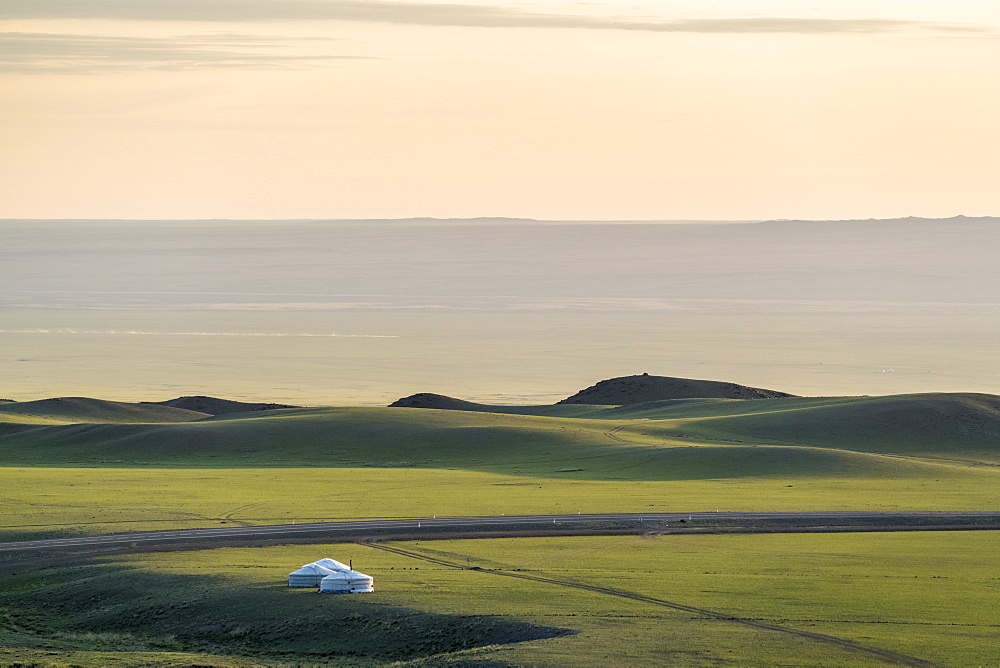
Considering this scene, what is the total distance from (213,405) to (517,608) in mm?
112779

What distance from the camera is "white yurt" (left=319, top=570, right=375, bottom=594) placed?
5822cm

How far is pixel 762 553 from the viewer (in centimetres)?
6869

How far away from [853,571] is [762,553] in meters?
5.89

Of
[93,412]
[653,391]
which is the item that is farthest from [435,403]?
[93,412]

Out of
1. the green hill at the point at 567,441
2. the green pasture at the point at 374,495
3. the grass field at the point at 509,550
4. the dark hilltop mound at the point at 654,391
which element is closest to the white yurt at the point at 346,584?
the grass field at the point at 509,550

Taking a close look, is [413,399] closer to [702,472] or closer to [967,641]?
[702,472]

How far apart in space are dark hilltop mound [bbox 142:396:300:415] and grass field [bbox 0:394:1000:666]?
32070mm

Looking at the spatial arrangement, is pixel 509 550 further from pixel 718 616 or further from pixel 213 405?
pixel 213 405

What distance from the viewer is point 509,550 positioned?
6919cm

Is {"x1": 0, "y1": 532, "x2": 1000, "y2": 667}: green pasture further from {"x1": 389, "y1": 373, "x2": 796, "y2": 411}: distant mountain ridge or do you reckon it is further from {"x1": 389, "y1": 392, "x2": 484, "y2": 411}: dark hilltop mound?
{"x1": 389, "y1": 373, "x2": 796, "y2": 411}: distant mountain ridge

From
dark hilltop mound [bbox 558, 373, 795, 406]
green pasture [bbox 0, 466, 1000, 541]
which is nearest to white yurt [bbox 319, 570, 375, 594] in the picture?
green pasture [bbox 0, 466, 1000, 541]

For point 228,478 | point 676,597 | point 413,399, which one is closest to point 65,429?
point 228,478

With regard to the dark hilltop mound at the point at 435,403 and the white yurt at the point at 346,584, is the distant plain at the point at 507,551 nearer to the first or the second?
the white yurt at the point at 346,584

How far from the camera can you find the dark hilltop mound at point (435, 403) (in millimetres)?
161750
